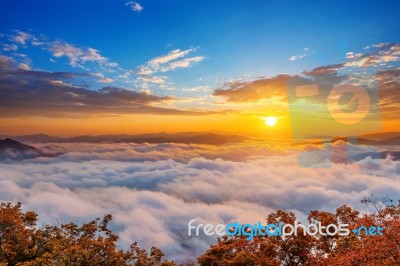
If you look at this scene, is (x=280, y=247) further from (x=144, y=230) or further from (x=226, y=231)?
(x=144, y=230)

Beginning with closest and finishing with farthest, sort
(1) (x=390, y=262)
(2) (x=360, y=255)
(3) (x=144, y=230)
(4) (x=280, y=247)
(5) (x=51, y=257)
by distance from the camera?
(1) (x=390, y=262) → (2) (x=360, y=255) → (5) (x=51, y=257) → (4) (x=280, y=247) → (3) (x=144, y=230)

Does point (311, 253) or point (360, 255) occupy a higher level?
point (360, 255)

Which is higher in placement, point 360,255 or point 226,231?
point 360,255

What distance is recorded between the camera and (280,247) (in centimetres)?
2058

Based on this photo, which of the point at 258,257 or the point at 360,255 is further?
the point at 258,257

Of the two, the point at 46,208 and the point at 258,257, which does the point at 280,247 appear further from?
the point at 46,208

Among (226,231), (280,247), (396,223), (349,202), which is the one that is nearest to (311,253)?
(280,247)

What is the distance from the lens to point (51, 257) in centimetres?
1612

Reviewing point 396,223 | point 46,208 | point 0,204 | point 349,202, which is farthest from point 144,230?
point 396,223

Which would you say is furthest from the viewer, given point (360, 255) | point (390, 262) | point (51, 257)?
point (51, 257)

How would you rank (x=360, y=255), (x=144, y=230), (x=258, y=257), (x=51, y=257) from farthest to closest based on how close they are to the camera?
(x=144, y=230)
(x=258, y=257)
(x=51, y=257)
(x=360, y=255)

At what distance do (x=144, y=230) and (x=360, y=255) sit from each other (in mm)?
184551

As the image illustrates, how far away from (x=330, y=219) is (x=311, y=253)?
2855 mm

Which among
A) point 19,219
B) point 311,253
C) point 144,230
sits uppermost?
point 19,219
